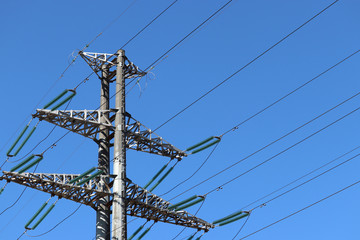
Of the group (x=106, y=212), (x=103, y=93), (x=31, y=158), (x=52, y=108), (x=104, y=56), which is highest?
(x=104, y=56)

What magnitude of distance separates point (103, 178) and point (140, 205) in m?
1.62

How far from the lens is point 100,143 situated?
2209 centimetres

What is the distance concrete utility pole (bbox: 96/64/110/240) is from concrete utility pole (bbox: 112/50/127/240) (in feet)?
1.76

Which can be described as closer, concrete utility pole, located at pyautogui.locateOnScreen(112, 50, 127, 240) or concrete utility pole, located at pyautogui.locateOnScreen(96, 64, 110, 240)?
concrete utility pole, located at pyautogui.locateOnScreen(112, 50, 127, 240)

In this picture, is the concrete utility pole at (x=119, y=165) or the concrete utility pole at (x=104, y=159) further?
the concrete utility pole at (x=104, y=159)

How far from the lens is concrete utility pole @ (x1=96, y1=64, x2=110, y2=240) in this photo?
20.6 m

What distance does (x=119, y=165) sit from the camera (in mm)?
20594

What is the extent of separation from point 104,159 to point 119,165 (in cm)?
140

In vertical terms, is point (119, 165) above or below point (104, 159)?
below

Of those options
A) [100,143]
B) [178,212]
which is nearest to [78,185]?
[100,143]

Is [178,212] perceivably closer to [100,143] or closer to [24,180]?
[100,143]

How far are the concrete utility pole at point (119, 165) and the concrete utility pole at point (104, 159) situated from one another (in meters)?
0.54

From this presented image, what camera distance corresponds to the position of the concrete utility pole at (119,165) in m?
19.5

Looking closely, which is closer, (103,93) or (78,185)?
(78,185)
